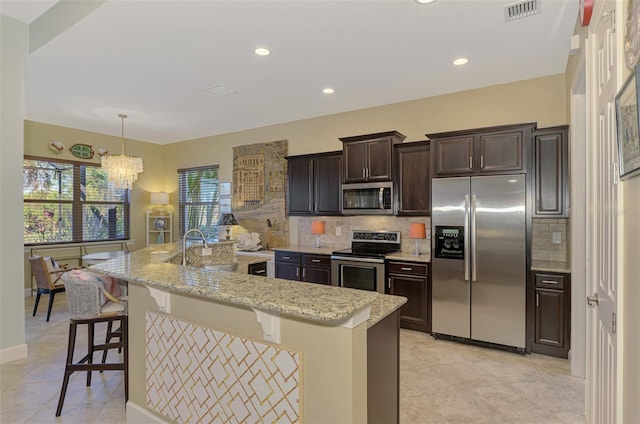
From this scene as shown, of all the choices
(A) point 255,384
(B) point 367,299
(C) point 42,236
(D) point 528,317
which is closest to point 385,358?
(B) point 367,299

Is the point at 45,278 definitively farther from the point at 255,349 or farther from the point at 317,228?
the point at 255,349

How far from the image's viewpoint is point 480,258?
3688mm

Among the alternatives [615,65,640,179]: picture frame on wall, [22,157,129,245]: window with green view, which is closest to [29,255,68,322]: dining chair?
[22,157,129,245]: window with green view

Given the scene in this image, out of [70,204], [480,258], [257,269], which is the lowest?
[257,269]

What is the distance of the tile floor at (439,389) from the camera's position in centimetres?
250

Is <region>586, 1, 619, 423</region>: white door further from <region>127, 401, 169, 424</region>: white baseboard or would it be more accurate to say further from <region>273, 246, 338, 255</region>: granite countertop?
<region>273, 246, 338, 255</region>: granite countertop

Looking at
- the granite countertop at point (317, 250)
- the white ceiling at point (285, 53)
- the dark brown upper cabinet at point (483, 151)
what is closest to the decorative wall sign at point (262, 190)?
the granite countertop at point (317, 250)

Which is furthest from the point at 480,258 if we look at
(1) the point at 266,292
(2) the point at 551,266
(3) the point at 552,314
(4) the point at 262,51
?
(4) the point at 262,51

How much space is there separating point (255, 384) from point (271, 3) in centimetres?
250

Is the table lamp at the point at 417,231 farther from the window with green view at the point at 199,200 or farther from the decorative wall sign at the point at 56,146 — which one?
the decorative wall sign at the point at 56,146

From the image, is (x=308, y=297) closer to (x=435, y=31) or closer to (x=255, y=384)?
(x=255, y=384)

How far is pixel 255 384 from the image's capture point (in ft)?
5.69

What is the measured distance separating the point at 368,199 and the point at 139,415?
335 cm

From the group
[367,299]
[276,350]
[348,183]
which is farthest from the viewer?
[348,183]
